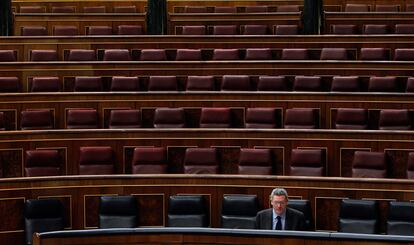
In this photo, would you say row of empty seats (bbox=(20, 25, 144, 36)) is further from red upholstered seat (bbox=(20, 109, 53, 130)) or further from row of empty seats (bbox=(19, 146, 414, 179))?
row of empty seats (bbox=(19, 146, 414, 179))

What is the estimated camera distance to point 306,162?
121 inches

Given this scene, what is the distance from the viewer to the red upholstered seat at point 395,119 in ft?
10.9

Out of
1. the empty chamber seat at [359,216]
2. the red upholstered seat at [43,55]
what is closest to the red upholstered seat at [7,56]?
the red upholstered seat at [43,55]

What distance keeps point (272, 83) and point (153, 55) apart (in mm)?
717

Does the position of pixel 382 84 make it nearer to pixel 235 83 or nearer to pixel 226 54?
pixel 235 83

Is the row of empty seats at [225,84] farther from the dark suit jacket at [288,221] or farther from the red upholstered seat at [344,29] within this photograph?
the dark suit jacket at [288,221]

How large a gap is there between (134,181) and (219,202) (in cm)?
31

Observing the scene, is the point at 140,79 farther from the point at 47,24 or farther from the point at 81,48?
the point at 47,24

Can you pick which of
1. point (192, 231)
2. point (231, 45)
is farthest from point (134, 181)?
point (231, 45)

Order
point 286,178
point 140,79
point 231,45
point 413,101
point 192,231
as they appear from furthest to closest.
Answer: point 231,45
point 140,79
point 413,101
point 286,178
point 192,231

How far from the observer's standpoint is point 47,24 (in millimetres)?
4785

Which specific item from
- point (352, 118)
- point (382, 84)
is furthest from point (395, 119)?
point (382, 84)

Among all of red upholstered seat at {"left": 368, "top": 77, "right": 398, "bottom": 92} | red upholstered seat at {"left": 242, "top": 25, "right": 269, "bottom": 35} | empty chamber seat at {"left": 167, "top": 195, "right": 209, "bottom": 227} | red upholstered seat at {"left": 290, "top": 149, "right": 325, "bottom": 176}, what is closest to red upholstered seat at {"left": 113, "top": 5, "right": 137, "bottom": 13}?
red upholstered seat at {"left": 242, "top": 25, "right": 269, "bottom": 35}

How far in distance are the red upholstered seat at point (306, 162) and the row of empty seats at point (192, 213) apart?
370mm
